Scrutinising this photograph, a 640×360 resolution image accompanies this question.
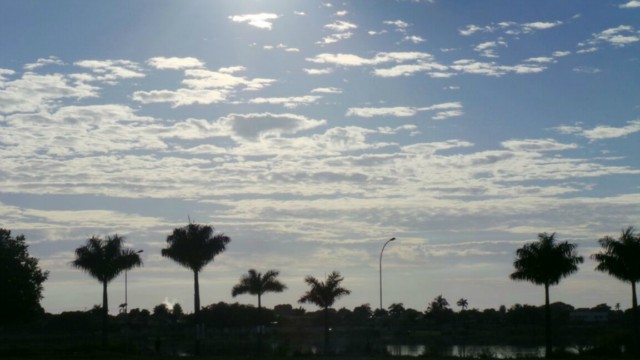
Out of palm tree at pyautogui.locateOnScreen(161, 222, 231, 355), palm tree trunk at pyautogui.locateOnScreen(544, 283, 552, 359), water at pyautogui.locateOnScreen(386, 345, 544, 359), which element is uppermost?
palm tree at pyautogui.locateOnScreen(161, 222, 231, 355)

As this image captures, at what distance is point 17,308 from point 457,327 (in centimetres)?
10157

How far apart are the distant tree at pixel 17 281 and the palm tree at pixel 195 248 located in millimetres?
12592

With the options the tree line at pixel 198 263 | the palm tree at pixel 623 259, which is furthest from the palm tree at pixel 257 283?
the palm tree at pixel 623 259

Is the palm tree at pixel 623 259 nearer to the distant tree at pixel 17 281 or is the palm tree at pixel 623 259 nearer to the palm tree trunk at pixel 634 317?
the palm tree trunk at pixel 634 317

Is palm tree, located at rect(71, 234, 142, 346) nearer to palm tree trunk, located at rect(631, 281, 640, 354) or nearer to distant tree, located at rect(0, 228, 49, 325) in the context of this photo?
distant tree, located at rect(0, 228, 49, 325)

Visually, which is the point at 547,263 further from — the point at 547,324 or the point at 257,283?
the point at 257,283

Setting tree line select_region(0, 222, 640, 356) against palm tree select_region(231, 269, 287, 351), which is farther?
palm tree select_region(231, 269, 287, 351)

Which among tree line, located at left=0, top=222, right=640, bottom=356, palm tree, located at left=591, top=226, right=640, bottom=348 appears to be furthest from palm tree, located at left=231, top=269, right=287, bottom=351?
palm tree, located at left=591, top=226, right=640, bottom=348

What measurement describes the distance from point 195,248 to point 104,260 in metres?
8.10

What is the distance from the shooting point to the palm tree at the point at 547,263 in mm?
64062

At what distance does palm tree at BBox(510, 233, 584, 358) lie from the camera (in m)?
64.1

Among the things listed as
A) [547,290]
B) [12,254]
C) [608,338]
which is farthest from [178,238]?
[608,338]

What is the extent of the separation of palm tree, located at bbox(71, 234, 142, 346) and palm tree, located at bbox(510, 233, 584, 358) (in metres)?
32.0

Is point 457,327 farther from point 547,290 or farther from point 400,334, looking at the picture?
point 547,290
